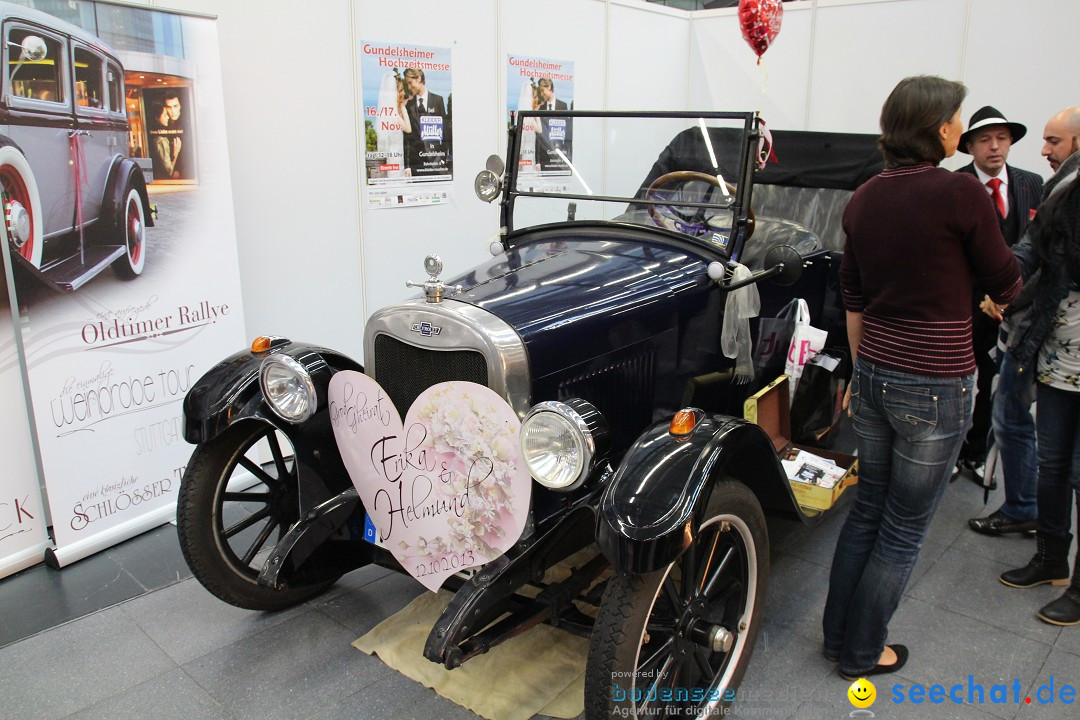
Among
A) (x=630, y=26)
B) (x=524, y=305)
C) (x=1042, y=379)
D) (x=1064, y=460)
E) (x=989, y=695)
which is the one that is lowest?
(x=989, y=695)

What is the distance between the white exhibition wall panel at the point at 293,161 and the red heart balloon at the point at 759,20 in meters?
2.08

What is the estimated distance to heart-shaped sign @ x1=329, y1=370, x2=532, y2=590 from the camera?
6.81 feet

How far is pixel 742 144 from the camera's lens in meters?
2.71

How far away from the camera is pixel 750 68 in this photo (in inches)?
244

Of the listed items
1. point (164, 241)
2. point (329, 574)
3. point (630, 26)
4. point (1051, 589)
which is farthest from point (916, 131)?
point (630, 26)

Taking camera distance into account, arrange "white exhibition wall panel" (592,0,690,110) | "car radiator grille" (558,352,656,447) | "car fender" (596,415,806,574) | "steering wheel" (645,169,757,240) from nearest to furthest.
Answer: "car fender" (596,415,806,574), "car radiator grille" (558,352,656,447), "steering wheel" (645,169,757,240), "white exhibition wall panel" (592,0,690,110)

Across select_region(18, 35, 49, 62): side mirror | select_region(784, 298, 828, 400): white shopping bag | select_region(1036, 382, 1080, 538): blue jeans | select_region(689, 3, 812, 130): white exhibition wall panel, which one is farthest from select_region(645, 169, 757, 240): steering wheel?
select_region(689, 3, 812, 130): white exhibition wall panel

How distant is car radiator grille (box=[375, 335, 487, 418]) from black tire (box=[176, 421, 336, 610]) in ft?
1.76

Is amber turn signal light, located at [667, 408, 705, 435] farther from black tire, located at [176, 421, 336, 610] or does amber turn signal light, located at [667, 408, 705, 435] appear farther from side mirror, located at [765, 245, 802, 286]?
black tire, located at [176, 421, 336, 610]

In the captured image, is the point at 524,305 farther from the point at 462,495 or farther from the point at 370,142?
the point at 370,142

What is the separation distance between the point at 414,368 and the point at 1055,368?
6.86 ft

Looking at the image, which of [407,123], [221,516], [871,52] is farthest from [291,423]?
[871,52]

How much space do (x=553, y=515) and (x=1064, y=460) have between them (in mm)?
1810

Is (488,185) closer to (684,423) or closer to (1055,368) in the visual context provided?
(684,423)
